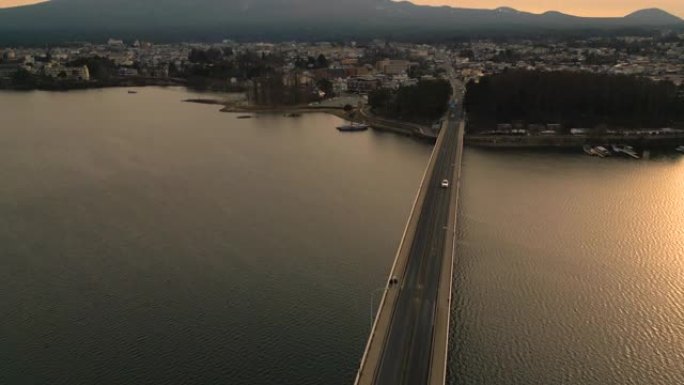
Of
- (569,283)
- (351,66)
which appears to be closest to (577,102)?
(569,283)

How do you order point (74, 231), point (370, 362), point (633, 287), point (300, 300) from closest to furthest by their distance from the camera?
1. point (370, 362)
2. point (300, 300)
3. point (633, 287)
4. point (74, 231)

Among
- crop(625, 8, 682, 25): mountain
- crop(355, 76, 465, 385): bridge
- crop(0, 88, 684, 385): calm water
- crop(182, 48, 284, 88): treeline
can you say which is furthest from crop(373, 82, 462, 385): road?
crop(625, 8, 682, 25): mountain

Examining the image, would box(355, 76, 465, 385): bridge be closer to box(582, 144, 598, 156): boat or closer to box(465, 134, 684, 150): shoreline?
box(465, 134, 684, 150): shoreline

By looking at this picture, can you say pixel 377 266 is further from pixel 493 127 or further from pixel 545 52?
pixel 545 52

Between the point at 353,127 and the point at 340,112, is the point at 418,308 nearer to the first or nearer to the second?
the point at 353,127

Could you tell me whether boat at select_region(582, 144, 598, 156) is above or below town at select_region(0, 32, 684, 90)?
below

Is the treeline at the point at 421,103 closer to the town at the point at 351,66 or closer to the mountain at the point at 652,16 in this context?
the town at the point at 351,66

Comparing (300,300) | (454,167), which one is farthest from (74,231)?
(454,167)

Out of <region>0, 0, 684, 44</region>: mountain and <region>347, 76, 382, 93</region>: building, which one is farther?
<region>0, 0, 684, 44</region>: mountain
